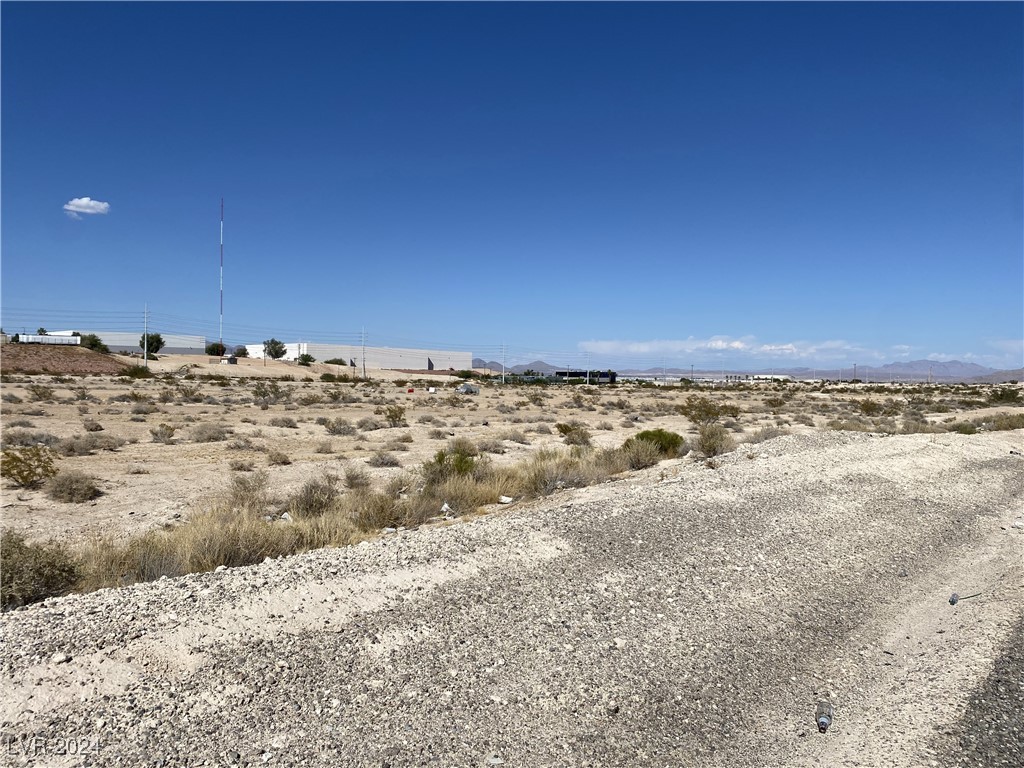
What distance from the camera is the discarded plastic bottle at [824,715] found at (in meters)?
4.85

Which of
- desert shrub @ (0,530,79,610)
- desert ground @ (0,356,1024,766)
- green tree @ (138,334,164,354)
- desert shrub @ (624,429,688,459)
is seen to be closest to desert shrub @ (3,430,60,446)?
desert ground @ (0,356,1024,766)

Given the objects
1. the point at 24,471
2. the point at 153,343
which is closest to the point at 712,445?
the point at 24,471

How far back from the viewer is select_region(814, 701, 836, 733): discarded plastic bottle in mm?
4852

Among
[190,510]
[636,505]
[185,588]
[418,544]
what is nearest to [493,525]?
[418,544]

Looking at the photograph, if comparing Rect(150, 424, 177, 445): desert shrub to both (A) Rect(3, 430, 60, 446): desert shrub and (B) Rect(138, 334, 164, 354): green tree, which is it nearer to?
(A) Rect(3, 430, 60, 446): desert shrub

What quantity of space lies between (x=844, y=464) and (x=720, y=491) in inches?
200

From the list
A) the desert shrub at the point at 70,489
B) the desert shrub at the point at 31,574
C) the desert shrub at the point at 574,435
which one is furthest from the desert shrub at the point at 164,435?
the desert shrub at the point at 31,574

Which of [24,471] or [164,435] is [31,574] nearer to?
[24,471]

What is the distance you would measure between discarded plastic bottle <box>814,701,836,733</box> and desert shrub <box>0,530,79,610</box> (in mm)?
7168

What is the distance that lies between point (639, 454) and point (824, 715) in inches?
513

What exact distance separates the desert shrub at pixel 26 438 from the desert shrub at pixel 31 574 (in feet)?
55.0

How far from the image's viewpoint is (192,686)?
15.8ft

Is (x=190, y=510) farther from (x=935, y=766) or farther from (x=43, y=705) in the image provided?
(x=935, y=766)

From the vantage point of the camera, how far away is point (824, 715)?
16.4 ft
